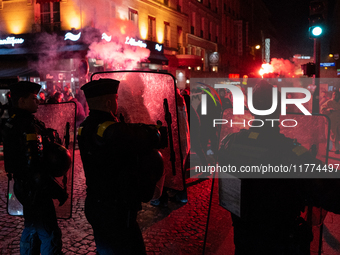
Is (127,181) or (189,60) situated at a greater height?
(189,60)

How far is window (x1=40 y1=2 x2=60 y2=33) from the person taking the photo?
18406 mm

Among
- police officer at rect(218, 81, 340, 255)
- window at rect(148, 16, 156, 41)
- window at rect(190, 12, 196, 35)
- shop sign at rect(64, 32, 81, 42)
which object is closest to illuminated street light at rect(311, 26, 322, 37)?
police officer at rect(218, 81, 340, 255)

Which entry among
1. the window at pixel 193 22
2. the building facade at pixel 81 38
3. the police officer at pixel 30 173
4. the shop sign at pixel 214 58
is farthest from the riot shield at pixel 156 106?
the shop sign at pixel 214 58

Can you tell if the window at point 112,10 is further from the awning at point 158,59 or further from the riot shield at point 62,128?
the riot shield at point 62,128

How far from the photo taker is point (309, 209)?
2459 mm

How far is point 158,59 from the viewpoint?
21.2 meters

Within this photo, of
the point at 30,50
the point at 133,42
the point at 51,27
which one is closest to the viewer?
the point at 133,42

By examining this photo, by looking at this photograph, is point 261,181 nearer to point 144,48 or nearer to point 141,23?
point 144,48

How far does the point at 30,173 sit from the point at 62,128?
91 cm

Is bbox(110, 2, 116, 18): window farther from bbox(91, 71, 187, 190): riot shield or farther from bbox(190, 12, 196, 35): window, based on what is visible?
bbox(91, 71, 187, 190): riot shield

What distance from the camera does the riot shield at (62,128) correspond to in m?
3.39

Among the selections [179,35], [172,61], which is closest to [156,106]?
[172,61]

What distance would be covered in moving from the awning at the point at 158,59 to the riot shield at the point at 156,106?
17.9 metres

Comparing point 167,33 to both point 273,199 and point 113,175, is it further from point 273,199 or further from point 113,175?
point 273,199
